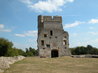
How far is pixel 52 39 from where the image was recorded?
41.6 m

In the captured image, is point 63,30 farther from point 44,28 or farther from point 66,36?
point 44,28

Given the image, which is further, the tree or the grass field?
the tree

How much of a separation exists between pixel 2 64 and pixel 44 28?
86.1 ft

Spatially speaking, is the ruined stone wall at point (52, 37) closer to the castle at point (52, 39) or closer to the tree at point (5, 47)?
the castle at point (52, 39)

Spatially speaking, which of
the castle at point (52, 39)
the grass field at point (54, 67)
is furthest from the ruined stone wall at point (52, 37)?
the grass field at point (54, 67)

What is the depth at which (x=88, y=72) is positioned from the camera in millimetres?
13203

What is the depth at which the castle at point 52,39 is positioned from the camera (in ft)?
134

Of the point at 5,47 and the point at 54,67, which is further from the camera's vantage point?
the point at 5,47

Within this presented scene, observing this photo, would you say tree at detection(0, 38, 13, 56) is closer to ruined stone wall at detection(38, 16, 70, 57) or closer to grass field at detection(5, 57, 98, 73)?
ruined stone wall at detection(38, 16, 70, 57)

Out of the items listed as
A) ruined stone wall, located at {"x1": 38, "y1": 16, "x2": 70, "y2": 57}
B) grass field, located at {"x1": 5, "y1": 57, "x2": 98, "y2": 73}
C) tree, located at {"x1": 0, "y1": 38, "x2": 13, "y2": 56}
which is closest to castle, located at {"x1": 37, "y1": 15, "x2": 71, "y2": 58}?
ruined stone wall, located at {"x1": 38, "y1": 16, "x2": 70, "y2": 57}

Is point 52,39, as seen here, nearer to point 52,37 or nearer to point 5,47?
point 52,37

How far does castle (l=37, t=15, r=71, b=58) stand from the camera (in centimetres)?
4094

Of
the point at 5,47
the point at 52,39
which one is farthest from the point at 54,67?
the point at 52,39

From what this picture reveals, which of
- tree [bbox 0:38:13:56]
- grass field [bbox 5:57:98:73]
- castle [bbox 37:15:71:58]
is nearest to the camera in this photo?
grass field [bbox 5:57:98:73]
